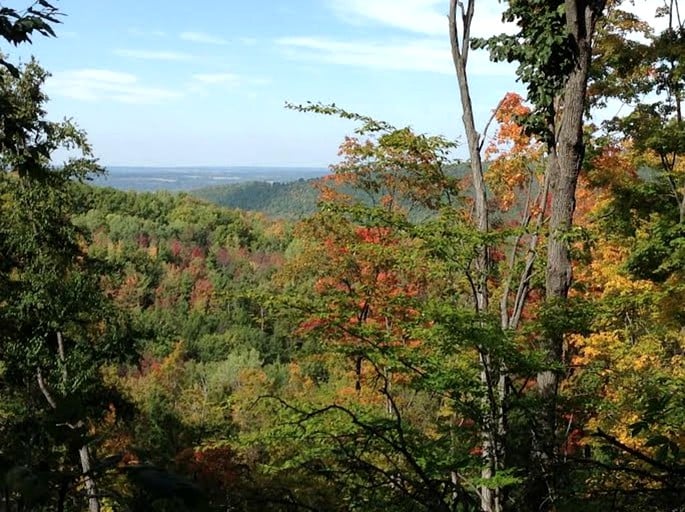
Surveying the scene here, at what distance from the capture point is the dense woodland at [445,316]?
5.53 ft

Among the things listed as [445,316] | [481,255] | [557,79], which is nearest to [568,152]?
[557,79]

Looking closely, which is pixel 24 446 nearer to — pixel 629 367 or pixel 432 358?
pixel 432 358

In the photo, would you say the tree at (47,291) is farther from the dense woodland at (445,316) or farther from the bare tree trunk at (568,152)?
the bare tree trunk at (568,152)

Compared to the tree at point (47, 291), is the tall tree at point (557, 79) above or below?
above

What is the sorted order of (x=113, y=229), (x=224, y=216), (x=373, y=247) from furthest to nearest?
(x=224, y=216) < (x=113, y=229) < (x=373, y=247)

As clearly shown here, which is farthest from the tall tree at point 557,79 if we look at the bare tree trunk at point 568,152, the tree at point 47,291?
the tree at point 47,291

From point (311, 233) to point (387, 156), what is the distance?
8192 millimetres

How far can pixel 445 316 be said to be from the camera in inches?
203

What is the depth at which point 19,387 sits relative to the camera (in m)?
11.0

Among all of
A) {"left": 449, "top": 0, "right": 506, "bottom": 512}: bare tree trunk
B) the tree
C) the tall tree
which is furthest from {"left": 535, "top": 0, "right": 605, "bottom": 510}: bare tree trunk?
the tree

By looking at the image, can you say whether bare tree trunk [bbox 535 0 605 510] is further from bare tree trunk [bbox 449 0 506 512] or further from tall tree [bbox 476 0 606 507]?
bare tree trunk [bbox 449 0 506 512]

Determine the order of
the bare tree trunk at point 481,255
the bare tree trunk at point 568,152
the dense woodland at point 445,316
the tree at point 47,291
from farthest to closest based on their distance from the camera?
the tree at point 47,291
the bare tree trunk at point 568,152
the bare tree trunk at point 481,255
the dense woodland at point 445,316

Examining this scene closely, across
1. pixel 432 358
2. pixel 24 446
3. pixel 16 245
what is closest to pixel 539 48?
pixel 432 358

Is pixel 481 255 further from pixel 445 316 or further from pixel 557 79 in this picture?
pixel 557 79
